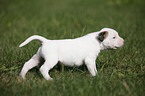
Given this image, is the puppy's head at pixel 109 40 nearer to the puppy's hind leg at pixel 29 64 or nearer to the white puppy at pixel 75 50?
the white puppy at pixel 75 50

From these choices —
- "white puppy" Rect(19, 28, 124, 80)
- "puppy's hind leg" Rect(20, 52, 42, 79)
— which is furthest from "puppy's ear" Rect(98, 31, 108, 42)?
"puppy's hind leg" Rect(20, 52, 42, 79)

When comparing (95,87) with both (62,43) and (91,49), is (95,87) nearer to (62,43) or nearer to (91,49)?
(91,49)

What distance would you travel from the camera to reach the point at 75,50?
2.47 metres

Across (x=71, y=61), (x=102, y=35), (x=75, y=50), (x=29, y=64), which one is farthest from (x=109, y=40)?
(x=29, y=64)

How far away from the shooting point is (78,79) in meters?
2.32

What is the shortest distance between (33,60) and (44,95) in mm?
714

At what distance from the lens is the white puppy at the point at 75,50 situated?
2369 mm

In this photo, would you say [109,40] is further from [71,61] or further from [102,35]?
[71,61]

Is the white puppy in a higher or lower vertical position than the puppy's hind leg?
higher

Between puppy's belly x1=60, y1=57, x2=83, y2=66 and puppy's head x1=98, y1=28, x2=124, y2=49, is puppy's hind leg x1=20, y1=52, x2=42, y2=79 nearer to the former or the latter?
puppy's belly x1=60, y1=57, x2=83, y2=66

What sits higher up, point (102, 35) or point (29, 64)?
point (102, 35)

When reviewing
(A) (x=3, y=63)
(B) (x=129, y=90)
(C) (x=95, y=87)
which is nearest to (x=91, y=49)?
(C) (x=95, y=87)

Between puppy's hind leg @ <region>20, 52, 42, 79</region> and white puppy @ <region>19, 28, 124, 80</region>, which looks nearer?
white puppy @ <region>19, 28, 124, 80</region>

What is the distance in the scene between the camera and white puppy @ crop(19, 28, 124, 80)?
2.37 metres
